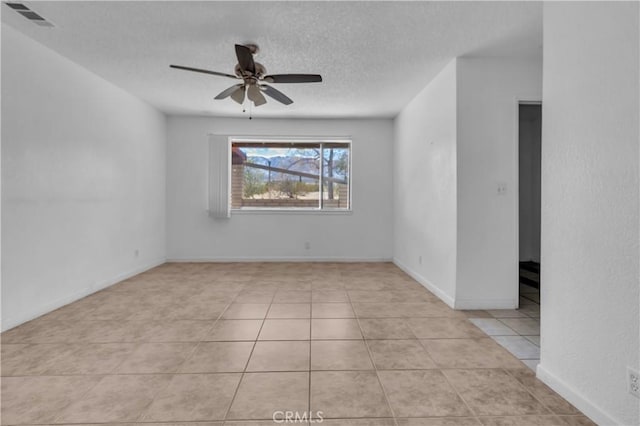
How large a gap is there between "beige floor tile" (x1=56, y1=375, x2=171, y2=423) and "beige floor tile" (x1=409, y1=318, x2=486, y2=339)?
186 centimetres

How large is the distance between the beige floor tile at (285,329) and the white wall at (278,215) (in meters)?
2.80

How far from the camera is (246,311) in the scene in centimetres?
294

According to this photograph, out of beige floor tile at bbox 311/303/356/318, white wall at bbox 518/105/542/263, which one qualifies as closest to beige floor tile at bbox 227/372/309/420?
beige floor tile at bbox 311/303/356/318

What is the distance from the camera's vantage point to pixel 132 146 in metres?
4.33

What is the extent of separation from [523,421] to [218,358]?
175cm

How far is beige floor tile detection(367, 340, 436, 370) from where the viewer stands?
1921 mm

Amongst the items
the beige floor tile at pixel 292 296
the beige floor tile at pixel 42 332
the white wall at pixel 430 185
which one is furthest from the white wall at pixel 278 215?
the beige floor tile at pixel 42 332

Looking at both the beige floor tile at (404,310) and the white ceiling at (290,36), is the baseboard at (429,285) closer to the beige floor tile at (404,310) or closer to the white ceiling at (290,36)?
the beige floor tile at (404,310)

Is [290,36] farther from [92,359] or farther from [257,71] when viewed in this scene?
[92,359]

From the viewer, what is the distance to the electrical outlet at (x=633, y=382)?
1.22 metres

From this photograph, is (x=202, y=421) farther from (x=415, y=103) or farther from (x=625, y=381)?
(x=415, y=103)

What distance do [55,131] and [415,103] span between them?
13.8 ft

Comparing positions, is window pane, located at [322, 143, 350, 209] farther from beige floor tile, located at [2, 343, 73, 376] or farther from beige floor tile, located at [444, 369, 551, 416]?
beige floor tile, located at [2, 343, 73, 376]

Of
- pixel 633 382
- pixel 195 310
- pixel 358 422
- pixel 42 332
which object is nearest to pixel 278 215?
pixel 195 310
